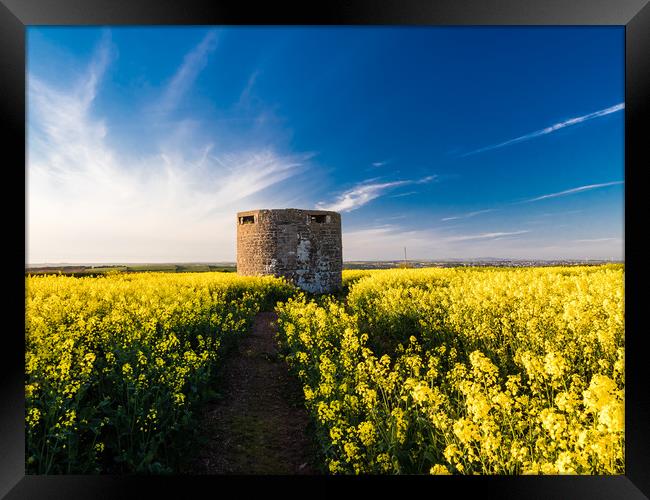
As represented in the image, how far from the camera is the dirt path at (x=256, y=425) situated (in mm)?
3449

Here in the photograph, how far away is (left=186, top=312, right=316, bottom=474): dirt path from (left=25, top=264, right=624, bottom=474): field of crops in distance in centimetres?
24

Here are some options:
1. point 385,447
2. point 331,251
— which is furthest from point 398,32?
point 331,251

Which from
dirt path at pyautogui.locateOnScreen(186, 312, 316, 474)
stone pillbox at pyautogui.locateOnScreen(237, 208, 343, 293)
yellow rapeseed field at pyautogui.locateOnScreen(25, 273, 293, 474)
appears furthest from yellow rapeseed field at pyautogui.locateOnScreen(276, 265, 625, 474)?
stone pillbox at pyautogui.locateOnScreen(237, 208, 343, 293)

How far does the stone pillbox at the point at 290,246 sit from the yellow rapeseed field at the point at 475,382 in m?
6.02

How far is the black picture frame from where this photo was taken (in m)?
2.96

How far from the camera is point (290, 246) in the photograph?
1406 cm

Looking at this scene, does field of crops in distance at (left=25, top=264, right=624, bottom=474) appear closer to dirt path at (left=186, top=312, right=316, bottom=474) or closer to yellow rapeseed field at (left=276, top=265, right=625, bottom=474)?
yellow rapeseed field at (left=276, top=265, right=625, bottom=474)

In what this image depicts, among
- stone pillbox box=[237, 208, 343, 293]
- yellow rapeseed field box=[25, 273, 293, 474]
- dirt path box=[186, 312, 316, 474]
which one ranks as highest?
stone pillbox box=[237, 208, 343, 293]

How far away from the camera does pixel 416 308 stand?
7.01m

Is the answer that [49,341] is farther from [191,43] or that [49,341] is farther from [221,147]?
[191,43]

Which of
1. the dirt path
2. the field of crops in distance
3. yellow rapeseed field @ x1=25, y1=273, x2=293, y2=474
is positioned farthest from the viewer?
the dirt path
